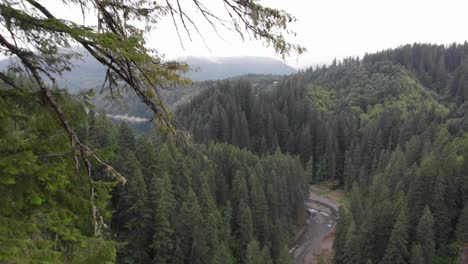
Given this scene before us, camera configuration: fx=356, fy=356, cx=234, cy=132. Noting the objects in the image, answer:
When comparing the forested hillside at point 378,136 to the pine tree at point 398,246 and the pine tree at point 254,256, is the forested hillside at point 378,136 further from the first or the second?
the pine tree at point 254,256

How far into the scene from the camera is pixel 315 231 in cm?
6034

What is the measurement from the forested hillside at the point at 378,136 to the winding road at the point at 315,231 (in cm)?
614

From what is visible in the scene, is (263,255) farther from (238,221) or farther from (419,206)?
(419,206)

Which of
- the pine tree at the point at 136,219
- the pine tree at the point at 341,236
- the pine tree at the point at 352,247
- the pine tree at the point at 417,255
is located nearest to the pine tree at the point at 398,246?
the pine tree at the point at 417,255

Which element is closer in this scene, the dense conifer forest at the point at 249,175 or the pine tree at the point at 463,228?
the dense conifer forest at the point at 249,175

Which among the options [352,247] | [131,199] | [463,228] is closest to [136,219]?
[131,199]

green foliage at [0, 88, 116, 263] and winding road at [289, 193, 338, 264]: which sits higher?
green foliage at [0, 88, 116, 263]

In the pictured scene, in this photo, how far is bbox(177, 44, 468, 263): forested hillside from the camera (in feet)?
135

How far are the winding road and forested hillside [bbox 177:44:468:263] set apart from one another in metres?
6.14

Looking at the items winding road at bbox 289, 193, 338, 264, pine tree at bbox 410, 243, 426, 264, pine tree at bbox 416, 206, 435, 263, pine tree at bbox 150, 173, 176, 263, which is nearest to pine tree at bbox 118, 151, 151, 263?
pine tree at bbox 150, 173, 176, 263

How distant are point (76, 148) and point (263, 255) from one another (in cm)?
3013

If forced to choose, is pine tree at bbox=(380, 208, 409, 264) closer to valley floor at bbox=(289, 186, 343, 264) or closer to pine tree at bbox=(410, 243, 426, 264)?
pine tree at bbox=(410, 243, 426, 264)

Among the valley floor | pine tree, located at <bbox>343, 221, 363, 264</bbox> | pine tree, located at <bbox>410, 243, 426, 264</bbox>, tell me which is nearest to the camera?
pine tree, located at <bbox>410, 243, 426, 264</bbox>

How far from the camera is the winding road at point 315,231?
50938 mm
